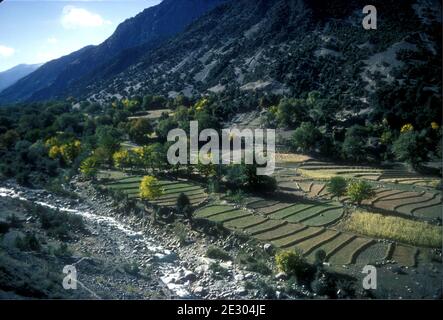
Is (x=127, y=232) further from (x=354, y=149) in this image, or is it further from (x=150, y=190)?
(x=354, y=149)

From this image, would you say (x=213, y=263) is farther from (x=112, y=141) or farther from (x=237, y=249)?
(x=112, y=141)

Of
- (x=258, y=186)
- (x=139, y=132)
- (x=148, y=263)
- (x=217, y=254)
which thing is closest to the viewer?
(x=148, y=263)

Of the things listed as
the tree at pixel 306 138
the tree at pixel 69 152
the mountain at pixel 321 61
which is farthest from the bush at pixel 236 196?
the mountain at pixel 321 61

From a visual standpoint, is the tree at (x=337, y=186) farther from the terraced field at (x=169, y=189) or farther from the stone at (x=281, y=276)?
the stone at (x=281, y=276)

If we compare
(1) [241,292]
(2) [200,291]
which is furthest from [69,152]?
(1) [241,292]

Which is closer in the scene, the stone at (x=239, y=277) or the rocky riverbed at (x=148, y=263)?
→ the rocky riverbed at (x=148, y=263)

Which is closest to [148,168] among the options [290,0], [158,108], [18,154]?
[18,154]
